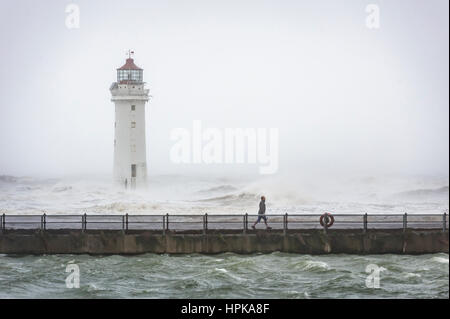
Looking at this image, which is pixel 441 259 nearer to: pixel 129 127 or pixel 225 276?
pixel 225 276

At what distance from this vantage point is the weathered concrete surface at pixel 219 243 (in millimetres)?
39594

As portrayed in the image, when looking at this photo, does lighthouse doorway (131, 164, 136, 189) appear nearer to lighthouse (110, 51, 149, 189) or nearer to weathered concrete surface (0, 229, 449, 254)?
lighthouse (110, 51, 149, 189)

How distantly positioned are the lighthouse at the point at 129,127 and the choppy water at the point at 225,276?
86.9 ft

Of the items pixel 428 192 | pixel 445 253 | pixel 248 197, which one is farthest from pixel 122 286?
pixel 428 192

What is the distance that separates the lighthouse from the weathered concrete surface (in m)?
25.9

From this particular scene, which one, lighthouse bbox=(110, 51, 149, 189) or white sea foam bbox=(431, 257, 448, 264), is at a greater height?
lighthouse bbox=(110, 51, 149, 189)

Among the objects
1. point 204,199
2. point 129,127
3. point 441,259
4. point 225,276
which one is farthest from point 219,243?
point 204,199

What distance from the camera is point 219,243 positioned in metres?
39.7

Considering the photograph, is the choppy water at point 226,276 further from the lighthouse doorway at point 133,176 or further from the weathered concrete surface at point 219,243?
the lighthouse doorway at point 133,176

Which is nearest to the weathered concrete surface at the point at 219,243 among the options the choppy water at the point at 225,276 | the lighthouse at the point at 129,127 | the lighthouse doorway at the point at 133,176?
the choppy water at the point at 225,276

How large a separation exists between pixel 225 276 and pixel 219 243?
3.33 metres

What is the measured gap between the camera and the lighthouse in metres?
65.4

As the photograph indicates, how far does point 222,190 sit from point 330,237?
74.0m

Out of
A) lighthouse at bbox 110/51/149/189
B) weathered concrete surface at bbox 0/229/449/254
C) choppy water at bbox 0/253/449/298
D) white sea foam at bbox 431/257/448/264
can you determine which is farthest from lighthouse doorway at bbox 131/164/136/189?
white sea foam at bbox 431/257/448/264
